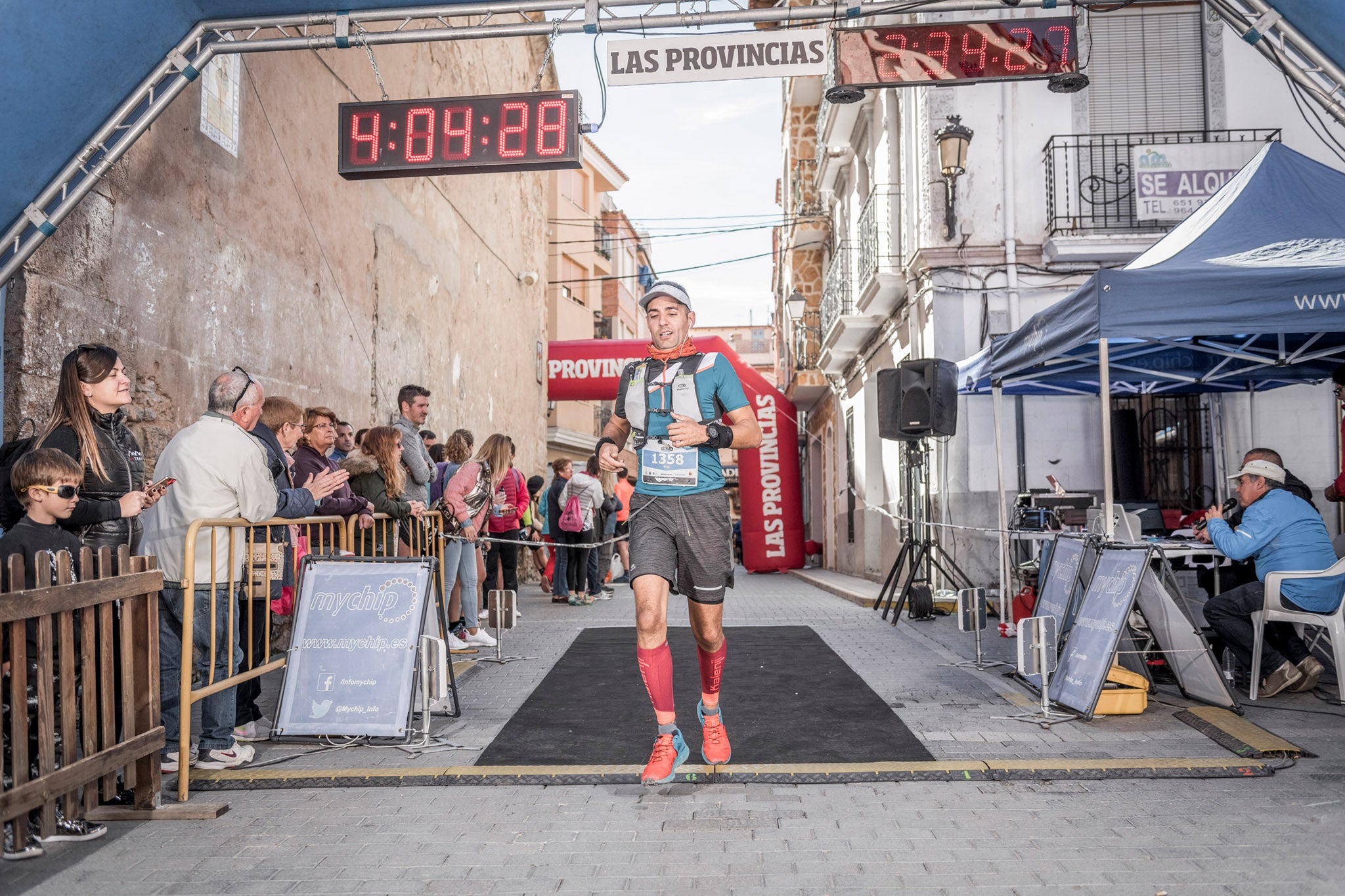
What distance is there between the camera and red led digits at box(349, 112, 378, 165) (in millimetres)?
7820

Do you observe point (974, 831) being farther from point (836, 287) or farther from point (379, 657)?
point (836, 287)

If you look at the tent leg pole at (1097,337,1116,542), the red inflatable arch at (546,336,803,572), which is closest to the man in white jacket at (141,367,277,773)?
the tent leg pole at (1097,337,1116,542)

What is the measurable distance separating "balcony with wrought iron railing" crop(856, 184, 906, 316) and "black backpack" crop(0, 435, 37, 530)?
11504mm

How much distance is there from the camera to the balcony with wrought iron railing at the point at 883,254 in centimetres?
1495

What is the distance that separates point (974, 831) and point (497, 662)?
5114mm

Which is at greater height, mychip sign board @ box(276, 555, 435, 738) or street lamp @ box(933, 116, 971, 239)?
street lamp @ box(933, 116, 971, 239)

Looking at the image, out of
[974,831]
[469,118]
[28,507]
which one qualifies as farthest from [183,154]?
[974,831]

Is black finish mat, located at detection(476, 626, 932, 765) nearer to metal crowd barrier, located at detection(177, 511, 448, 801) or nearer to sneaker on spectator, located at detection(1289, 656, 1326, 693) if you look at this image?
metal crowd barrier, located at detection(177, 511, 448, 801)

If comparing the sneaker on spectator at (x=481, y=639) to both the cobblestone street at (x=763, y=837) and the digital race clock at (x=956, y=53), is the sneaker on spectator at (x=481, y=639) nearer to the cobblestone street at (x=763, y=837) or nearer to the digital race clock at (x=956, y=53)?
the cobblestone street at (x=763, y=837)

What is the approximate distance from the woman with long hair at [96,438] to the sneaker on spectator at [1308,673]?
20.5 feet

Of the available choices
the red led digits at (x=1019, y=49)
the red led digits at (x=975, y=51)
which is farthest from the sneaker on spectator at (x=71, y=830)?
the red led digits at (x=1019, y=49)

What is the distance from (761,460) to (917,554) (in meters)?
9.52

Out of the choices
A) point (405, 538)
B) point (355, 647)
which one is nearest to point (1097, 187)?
point (405, 538)

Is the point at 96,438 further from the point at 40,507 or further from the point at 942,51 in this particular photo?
the point at 942,51
